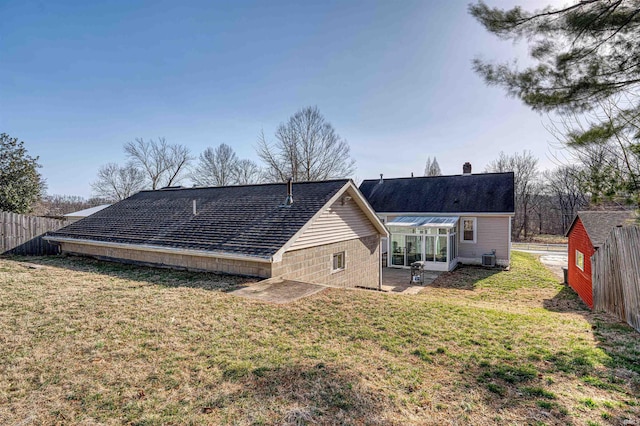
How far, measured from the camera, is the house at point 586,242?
403 inches

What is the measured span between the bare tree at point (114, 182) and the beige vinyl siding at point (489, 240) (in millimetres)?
40884

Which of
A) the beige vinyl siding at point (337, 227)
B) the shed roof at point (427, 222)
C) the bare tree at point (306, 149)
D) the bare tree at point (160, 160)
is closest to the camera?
the beige vinyl siding at point (337, 227)

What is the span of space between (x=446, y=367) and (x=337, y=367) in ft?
4.95

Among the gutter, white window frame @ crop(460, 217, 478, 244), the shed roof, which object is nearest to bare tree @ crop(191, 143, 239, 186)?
the gutter

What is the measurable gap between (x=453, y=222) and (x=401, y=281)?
205 inches

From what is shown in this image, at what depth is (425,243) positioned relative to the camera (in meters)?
17.0

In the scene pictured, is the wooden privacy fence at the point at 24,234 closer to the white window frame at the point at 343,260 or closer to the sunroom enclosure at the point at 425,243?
the white window frame at the point at 343,260

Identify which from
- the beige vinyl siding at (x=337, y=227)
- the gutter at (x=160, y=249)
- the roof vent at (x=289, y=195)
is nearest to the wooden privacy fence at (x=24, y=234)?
the gutter at (x=160, y=249)

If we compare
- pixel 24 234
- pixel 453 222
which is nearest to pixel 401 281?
Result: pixel 453 222

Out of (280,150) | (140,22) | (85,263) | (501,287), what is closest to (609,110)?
(501,287)

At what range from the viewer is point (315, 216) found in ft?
30.1

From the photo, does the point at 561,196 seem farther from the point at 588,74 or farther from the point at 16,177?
the point at 16,177

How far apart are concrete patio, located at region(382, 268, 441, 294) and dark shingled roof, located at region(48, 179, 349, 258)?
5.37m

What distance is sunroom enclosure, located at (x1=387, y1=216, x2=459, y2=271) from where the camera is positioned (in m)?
16.6
